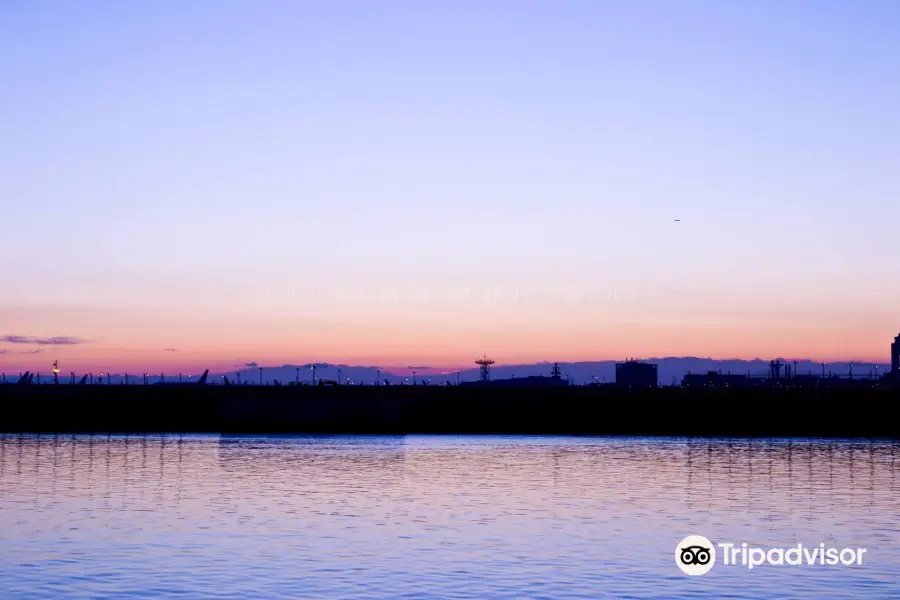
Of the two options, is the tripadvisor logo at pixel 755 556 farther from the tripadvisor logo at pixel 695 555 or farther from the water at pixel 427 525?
A: the water at pixel 427 525

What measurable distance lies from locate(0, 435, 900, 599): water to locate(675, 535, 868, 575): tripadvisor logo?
94 centimetres

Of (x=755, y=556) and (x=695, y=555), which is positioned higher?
(x=695, y=555)

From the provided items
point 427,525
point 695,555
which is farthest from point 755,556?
point 427,525

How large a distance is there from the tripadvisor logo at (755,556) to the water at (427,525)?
939mm

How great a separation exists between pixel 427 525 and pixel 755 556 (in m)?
22.4

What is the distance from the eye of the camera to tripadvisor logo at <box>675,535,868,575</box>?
6500 cm

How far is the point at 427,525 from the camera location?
269 ft


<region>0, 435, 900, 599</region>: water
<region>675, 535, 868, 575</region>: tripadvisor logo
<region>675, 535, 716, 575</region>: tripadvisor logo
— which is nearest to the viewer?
<region>0, 435, 900, 599</region>: water

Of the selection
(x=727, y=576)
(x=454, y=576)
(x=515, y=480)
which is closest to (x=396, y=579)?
(x=454, y=576)

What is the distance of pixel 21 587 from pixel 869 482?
84141 mm

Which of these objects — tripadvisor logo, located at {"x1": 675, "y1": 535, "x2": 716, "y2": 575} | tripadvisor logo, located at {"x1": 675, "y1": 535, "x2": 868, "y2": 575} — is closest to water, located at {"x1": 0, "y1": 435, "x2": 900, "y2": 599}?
tripadvisor logo, located at {"x1": 675, "y1": 535, "x2": 716, "y2": 575}

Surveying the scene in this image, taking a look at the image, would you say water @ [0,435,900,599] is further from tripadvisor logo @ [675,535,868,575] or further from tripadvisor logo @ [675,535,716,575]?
tripadvisor logo @ [675,535,868,575]

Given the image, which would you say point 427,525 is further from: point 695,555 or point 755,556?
point 755,556

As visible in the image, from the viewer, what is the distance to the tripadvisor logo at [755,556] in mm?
65000
